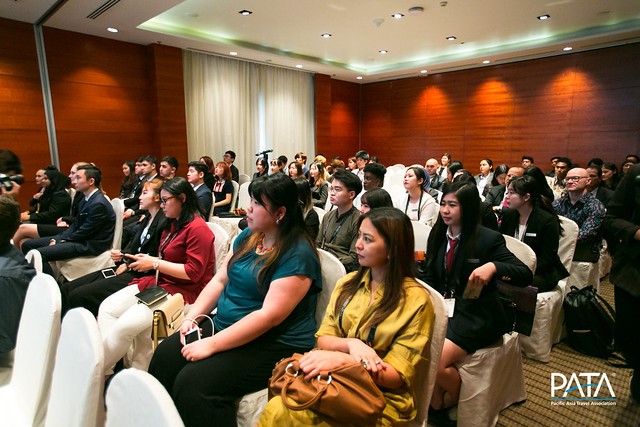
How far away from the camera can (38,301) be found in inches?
54.3

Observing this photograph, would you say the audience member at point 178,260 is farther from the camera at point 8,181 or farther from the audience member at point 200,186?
the audience member at point 200,186

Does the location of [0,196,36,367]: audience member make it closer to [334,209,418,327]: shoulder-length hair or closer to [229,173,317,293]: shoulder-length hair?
[229,173,317,293]: shoulder-length hair

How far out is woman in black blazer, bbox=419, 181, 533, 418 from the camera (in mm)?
1882

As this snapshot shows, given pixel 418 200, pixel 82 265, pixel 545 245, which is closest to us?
pixel 545 245

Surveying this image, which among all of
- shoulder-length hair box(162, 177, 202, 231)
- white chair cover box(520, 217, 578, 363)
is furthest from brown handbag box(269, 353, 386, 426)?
white chair cover box(520, 217, 578, 363)

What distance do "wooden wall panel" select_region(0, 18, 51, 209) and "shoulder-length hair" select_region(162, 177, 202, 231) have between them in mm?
5094

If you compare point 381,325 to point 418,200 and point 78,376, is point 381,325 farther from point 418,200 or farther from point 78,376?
point 418,200

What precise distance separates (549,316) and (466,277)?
1163mm

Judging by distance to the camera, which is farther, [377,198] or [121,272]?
[121,272]

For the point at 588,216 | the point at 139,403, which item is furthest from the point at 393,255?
the point at 588,216

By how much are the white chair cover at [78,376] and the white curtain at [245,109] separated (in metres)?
7.18

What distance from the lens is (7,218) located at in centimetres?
177

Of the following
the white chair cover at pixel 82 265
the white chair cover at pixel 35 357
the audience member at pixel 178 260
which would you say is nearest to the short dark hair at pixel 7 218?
the white chair cover at pixel 35 357

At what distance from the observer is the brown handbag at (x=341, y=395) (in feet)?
3.79
